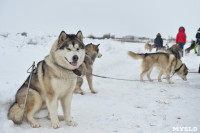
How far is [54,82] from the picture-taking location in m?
2.96

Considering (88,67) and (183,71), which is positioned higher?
(88,67)

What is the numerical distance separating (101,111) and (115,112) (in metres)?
0.31

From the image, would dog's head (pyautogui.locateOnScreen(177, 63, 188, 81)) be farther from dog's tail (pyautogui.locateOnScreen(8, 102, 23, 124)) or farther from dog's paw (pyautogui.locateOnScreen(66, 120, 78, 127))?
dog's tail (pyautogui.locateOnScreen(8, 102, 23, 124))

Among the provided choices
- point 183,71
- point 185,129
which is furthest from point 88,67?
point 183,71

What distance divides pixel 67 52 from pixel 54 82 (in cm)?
52

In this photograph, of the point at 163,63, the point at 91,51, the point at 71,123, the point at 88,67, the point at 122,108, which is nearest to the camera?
the point at 71,123

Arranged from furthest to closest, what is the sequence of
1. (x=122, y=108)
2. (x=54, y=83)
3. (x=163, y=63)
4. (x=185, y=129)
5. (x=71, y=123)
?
(x=163, y=63) → (x=122, y=108) → (x=71, y=123) → (x=185, y=129) → (x=54, y=83)

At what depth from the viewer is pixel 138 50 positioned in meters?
17.2

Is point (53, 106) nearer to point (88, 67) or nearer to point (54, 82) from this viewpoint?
point (54, 82)

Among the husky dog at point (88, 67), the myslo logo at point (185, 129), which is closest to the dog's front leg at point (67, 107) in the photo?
the myslo logo at point (185, 129)

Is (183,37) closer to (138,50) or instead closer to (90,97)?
(138,50)

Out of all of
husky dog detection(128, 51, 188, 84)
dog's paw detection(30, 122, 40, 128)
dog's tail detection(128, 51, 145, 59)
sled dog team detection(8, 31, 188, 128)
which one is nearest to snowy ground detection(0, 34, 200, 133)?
dog's paw detection(30, 122, 40, 128)

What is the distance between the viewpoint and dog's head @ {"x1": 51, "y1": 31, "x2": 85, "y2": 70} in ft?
9.75

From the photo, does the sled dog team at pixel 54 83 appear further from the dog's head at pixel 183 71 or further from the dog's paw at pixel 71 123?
the dog's head at pixel 183 71
